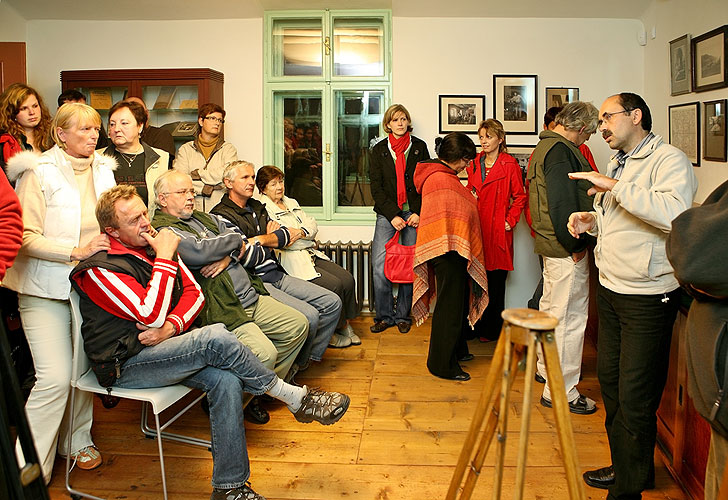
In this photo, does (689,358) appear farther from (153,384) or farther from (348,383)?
(348,383)

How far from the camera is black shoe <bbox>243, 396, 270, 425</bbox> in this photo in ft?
11.2

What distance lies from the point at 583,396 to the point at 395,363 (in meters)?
1.21

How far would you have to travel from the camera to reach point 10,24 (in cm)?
535

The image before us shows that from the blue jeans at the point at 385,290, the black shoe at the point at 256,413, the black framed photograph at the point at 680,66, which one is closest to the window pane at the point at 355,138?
the blue jeans at the point at 385,290

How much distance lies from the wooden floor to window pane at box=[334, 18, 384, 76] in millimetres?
2679

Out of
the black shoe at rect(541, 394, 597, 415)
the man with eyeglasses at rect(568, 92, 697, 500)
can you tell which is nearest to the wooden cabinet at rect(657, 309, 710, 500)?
the man with eyeglasses at rect(568, 92, 697, 500)

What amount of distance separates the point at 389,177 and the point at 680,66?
7.08ft

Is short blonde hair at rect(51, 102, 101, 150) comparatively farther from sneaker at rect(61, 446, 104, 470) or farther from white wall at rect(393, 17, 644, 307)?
white wall at rect(393, 17, 644, 307)

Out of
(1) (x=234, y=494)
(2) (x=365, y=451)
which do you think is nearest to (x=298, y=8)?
(2) (x=365, y=451)

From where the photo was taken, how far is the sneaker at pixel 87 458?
291 centimetres

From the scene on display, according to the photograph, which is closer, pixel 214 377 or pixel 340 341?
pixel 214 377

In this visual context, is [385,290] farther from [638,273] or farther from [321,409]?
[638,273]

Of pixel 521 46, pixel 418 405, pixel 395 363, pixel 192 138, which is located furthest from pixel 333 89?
pixel 418 405

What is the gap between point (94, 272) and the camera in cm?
249
